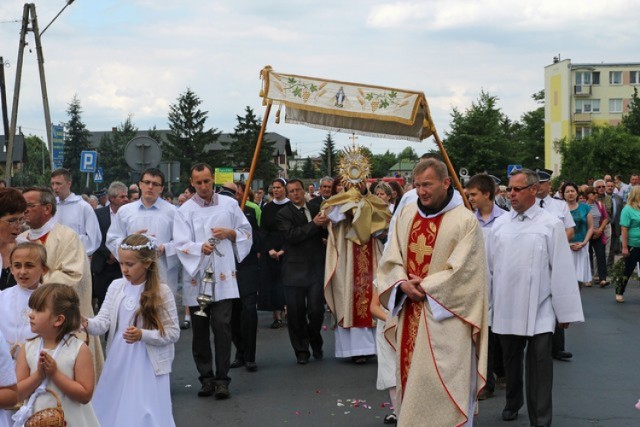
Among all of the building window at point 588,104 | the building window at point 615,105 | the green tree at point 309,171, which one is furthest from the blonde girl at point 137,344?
the green tree at point 309,171

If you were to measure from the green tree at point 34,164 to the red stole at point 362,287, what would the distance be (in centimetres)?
3375

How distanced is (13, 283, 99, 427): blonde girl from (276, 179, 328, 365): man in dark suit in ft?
18.7

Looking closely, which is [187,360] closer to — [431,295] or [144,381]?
[144,381]

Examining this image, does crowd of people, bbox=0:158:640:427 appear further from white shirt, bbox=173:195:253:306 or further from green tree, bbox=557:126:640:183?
green tree, bbox=557:126:640:183

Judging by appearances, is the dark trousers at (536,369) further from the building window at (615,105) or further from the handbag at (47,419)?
the building window at (615,105)

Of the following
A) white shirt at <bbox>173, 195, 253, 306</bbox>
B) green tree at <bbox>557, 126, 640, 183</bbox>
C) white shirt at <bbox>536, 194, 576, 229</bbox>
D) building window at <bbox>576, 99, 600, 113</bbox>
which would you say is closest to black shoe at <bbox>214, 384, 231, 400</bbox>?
white shirt at <bbox>173, 195, 253, 306</bbox>

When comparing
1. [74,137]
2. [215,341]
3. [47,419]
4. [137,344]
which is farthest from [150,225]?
[74,137]

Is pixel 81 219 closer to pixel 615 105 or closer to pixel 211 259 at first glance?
pixel 211 259

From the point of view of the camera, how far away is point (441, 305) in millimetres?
6398

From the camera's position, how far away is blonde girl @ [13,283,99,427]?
5.19 meters

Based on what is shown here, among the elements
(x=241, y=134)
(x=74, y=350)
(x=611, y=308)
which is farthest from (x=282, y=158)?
(x=74, y=350)

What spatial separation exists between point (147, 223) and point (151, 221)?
0.04 meters

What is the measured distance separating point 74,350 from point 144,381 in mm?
1264

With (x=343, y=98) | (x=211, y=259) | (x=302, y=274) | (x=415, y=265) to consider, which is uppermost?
(x=343, y=98)
